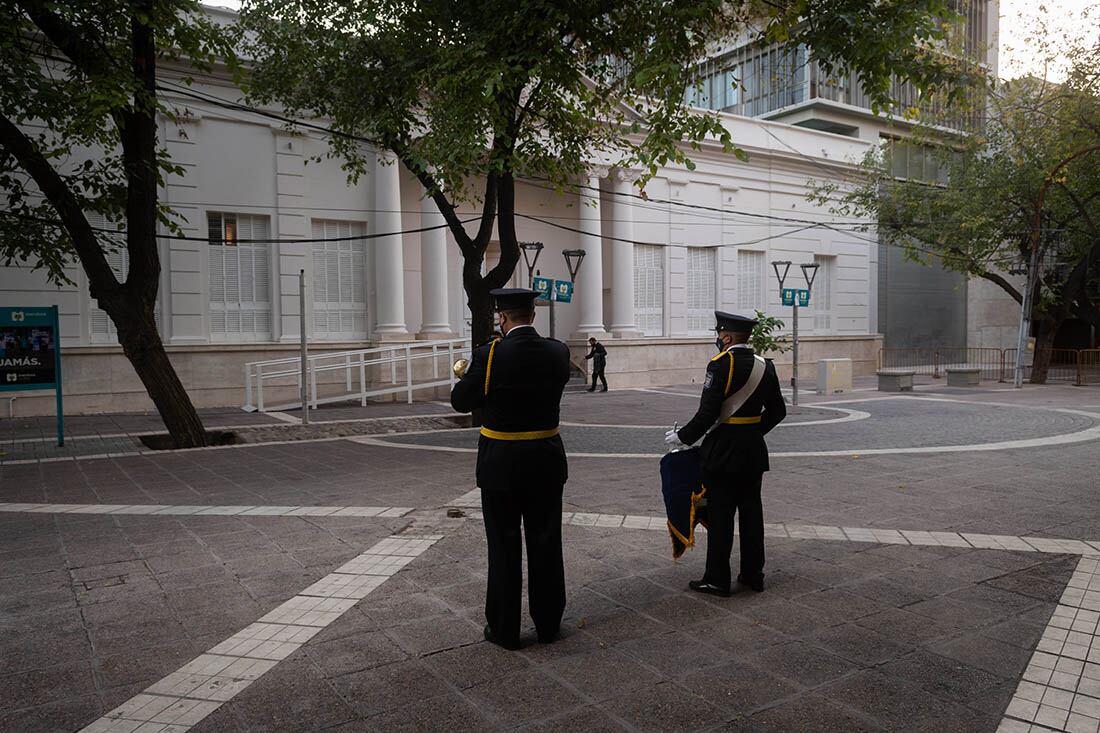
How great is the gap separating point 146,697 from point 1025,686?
390 cm

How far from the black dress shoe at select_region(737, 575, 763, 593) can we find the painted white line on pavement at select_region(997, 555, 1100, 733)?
1443mm

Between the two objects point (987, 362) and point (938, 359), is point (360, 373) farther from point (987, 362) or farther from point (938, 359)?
point (987, 362)

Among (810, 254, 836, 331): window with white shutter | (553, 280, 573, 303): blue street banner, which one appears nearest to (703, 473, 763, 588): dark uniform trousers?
(553, 280, 573, 303): blue street banner

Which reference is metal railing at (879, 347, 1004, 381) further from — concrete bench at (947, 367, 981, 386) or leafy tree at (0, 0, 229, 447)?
leafy tree at (0, 0, 229, 447)

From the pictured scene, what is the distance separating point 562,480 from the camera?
416 centimetres

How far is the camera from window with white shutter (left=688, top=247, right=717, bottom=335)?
2641cm

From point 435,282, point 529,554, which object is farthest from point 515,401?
point 435,282

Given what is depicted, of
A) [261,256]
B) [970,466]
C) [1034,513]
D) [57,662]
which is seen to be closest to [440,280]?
[261,256]

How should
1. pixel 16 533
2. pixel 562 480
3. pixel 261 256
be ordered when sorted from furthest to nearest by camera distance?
pixel 261 256 → pixel 16 533 → pixel 562 480

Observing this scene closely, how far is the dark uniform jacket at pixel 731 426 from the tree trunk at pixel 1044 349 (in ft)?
81.0

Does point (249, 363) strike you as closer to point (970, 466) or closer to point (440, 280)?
point (440, 280)

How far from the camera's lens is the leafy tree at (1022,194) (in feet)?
68.0

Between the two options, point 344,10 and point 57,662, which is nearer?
point 57,662

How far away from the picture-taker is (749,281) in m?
27.8
